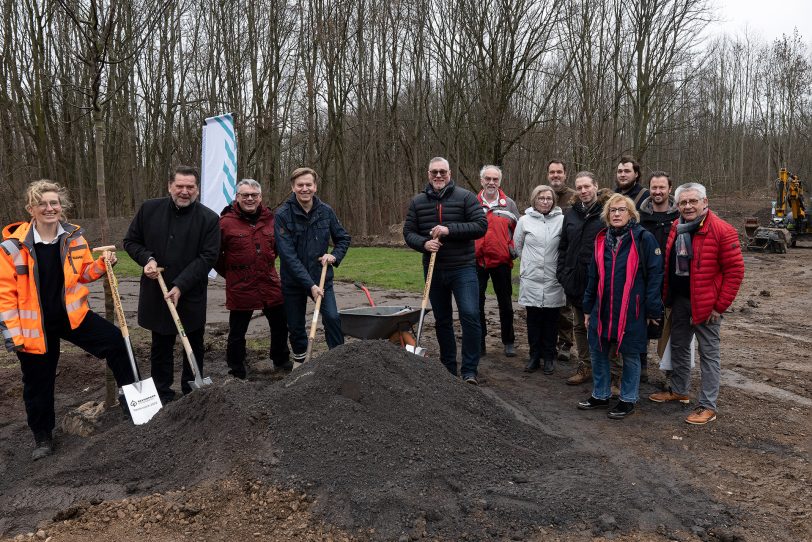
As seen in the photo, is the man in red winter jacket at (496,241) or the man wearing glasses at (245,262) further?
the man in red winter jacket at (496,241)

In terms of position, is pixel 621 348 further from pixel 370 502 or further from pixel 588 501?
pixel 370 502

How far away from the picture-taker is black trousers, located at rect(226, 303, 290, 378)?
19.5 ft

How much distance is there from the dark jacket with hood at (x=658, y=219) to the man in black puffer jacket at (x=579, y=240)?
1.25ft

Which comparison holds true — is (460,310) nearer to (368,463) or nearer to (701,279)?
(701,279)

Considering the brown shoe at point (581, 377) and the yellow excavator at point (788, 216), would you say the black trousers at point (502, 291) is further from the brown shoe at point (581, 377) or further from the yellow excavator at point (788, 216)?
the yellow excavator at point (788, 216)

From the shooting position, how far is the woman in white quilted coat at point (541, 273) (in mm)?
6195

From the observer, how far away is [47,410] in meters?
4.46

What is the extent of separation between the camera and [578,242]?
5.71m

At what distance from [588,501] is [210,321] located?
6.80 m

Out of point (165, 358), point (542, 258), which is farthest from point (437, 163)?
point (165, 358)

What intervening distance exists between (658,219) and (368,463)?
3.49 metres

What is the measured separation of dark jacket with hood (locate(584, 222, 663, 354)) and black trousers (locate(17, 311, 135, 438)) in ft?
12.8

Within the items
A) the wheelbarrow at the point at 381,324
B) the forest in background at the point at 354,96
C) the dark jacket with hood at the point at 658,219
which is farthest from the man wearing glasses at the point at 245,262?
the forest in background at the point at 354,96

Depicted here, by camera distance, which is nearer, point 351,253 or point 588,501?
point 588,501
